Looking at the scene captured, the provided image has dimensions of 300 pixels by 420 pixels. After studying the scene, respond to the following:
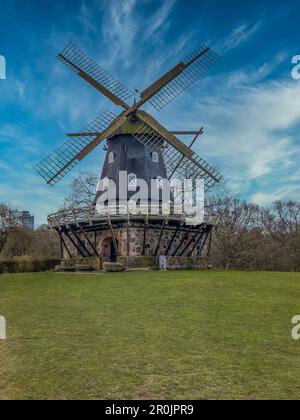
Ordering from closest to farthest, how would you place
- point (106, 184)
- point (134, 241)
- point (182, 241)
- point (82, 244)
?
point (134, 241)
point (182, 241)
point (82, 244)
point (106, 184)

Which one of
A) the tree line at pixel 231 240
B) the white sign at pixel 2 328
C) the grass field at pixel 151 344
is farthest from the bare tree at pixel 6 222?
the white sign at pixel 2 328

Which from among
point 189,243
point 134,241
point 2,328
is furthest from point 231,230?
point 2,328

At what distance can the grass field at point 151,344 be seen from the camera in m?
5.21

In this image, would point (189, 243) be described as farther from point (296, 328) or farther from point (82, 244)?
point (296, 328)

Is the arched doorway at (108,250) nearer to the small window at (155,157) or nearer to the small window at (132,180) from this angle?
the small window at (132,180)

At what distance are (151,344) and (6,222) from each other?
34.2m

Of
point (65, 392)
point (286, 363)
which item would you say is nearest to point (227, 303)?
point (286, 363)

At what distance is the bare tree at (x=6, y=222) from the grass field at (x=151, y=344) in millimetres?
25980

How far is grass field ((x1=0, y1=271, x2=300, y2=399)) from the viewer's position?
5.21 metres

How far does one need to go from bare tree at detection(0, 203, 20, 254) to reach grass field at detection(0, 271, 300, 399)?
85.2ft

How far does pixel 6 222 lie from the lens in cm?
3866

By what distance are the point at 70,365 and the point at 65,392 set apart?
1070mm

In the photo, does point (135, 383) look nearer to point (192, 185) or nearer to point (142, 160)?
point (142, 160)

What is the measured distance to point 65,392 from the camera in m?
5.04
